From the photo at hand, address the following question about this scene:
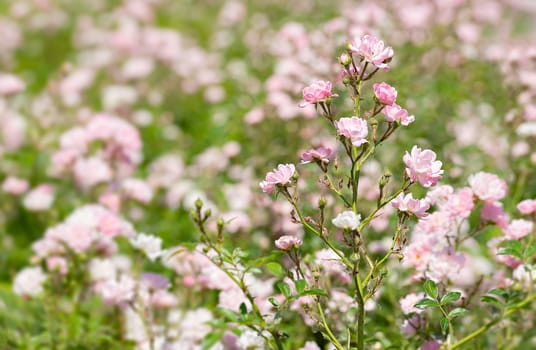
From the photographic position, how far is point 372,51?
1.82m

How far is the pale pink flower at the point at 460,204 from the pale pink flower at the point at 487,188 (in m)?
0.03

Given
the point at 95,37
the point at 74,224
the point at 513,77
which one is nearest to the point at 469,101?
the point at 513,77

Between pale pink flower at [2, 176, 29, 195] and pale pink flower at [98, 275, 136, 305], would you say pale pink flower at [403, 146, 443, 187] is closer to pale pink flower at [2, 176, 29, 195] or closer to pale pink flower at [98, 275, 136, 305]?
pale pink flower at [98, 275, 136, 305]

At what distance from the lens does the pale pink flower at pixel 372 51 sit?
182 centimetres

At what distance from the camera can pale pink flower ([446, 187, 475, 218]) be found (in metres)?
2.27

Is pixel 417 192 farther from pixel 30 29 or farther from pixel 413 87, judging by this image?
pixel 30 29

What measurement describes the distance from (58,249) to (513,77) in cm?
248

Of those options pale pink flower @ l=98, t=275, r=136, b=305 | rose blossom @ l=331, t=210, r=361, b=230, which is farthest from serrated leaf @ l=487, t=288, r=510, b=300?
pale pink flower @ l=98, t=275, r=136, b=305

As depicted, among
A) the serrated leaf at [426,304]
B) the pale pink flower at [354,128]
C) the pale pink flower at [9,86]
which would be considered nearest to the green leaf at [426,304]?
the serrated leaf at [426,304]

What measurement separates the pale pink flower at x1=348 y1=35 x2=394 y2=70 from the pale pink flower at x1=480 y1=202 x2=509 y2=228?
769 mm

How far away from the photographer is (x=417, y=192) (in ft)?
10.3

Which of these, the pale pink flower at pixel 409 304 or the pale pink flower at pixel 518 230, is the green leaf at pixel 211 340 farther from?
the pale pink flower at pixel 518 230

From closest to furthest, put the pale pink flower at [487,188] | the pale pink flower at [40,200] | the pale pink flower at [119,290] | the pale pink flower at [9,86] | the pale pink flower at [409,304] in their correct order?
the pale pink flower at [409,304]
the pale pink flower at [487,188]
the pale pink flower at [119,290]
the pale pink flower at [40,200]
the pale pink flower at [9,86]

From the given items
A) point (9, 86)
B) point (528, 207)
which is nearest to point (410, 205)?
point (528, 207)
